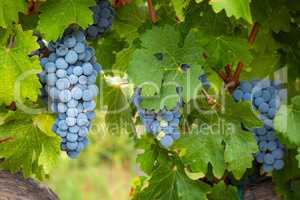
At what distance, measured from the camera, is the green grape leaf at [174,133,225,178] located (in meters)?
1.75

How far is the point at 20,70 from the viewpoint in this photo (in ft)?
5.06

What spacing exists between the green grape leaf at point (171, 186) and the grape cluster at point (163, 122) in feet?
0.50

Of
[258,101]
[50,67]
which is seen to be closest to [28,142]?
[50,67]

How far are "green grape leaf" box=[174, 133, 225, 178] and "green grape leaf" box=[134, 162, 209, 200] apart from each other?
0.26 feet

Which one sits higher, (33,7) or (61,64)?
(33,7)

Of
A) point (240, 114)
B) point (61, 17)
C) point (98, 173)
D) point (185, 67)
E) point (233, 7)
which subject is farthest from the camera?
point (98, 173)

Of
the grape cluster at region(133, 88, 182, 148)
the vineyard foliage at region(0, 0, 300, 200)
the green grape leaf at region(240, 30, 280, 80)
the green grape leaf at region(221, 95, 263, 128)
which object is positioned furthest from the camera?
the green grape leaf at region(240, 30, 280, 80)

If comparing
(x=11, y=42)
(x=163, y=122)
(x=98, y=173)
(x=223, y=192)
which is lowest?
(x=98, y=173)

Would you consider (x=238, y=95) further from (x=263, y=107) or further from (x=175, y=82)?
(x=175, y=82)

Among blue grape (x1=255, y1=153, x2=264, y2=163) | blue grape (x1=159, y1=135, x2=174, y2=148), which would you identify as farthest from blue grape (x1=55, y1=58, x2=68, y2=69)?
blue grape (x1=255, y1=153, x2=264, y2=163)

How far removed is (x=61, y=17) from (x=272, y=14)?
0.63 metres

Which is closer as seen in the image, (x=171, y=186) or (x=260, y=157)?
(x=171, y=186)

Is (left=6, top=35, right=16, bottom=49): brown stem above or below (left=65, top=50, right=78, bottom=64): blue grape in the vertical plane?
above

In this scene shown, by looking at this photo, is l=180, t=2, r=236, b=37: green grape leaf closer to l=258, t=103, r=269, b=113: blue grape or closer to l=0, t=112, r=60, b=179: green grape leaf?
l=258, t=103, r=269, b=113: blue grape
